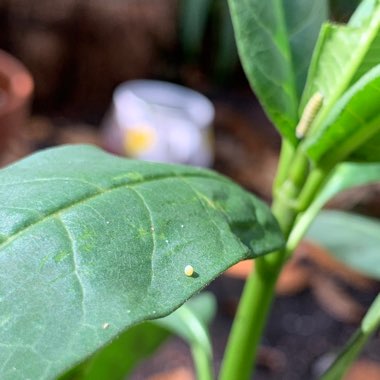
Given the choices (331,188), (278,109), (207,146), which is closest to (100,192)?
(278,109)

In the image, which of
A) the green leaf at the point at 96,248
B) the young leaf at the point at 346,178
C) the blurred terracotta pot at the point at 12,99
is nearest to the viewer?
the green leaf at the point at 96,248

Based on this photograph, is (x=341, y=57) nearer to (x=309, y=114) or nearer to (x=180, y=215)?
(x=309, y=114)

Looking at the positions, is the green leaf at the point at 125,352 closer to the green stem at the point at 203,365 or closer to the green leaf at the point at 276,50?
the green stem at the point at 203,365

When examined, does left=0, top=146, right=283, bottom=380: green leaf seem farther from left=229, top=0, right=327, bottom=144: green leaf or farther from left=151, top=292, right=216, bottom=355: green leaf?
left=151, top=292, right=216, bottom=355: green leaf

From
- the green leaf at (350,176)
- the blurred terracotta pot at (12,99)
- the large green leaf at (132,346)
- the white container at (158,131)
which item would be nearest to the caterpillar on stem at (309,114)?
the green leaf at (350,176)

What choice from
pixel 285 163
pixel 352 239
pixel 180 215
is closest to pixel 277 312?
pixel 352 239

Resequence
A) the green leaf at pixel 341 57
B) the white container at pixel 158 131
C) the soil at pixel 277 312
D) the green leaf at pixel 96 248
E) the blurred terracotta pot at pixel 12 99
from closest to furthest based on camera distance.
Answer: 1. the green leaf at pixel 96 248
2. the green leaf at pixel 341 57
3. the blurred terracotta pot at pixel 12 99
4. the soil at pixel 277 312
5. the white container at pixel 158 131
